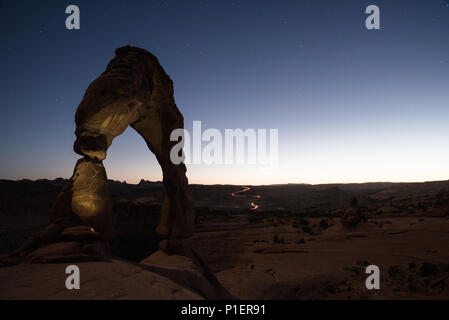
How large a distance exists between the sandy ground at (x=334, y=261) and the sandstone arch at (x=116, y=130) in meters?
3.01

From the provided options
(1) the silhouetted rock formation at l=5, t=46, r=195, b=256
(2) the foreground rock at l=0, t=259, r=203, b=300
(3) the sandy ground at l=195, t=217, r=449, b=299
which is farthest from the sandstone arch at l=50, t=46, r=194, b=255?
(3) the sandy ground at l=195, t=217, r=449, b=299

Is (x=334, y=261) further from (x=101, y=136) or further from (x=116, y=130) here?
(x=101, y=136)

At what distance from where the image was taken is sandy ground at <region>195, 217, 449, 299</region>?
6.83 m

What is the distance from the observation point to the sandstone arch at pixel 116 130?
17.5ft

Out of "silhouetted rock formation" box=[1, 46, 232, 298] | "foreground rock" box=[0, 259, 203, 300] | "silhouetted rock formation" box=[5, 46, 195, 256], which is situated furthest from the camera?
"silhouetted rock formation" box=[5, 46, 195, 256]

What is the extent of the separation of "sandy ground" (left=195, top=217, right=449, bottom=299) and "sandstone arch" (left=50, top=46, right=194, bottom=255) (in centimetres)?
301

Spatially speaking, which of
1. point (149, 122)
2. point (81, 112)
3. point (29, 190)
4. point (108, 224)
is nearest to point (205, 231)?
point (149, 122)

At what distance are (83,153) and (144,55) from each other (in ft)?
11.8

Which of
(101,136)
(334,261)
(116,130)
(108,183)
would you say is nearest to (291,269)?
(334,261)

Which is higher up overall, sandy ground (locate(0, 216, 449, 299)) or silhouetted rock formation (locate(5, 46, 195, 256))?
silhouetted rock formation (locate(5, 46, 195, 256))

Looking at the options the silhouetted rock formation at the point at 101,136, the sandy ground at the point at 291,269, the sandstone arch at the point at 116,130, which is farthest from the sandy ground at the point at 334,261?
the silhouetted rock formation at the point at 101,136

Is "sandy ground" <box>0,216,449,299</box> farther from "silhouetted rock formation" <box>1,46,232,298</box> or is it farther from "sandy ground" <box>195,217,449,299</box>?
"silhouetted rock formation" <box>1,46,232,298</box>

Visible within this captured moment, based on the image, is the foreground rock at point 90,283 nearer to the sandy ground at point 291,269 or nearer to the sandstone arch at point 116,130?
the sandy ground at point 291,269

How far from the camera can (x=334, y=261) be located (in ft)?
33.0
